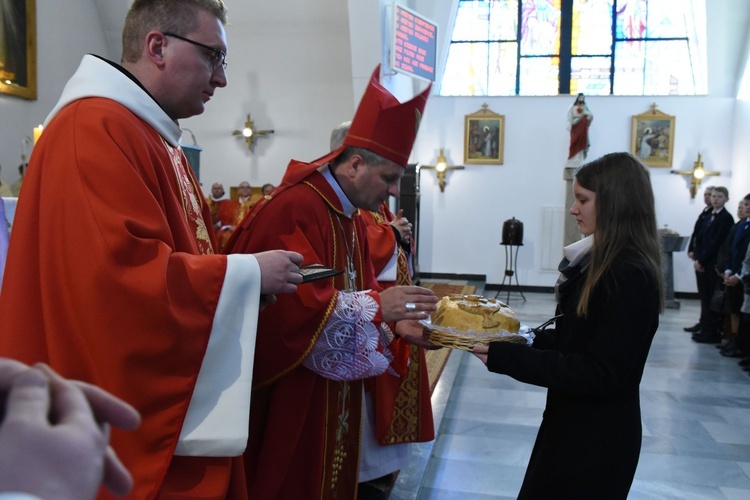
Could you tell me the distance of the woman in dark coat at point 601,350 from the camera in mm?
1805

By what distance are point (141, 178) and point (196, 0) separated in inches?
23.3

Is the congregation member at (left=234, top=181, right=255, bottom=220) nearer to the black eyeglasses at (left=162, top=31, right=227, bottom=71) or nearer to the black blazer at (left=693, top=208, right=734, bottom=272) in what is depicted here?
the black blazer at (left=693, top=208, right=734, bottom=272)

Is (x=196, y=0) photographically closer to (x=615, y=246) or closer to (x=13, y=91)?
(x=615, y=246)

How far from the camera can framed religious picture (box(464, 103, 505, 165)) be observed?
468 inches

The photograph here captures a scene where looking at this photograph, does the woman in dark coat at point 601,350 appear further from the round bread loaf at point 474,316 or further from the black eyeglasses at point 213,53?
the black eyeglasses at point 213,53

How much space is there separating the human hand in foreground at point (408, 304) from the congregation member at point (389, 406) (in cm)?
32

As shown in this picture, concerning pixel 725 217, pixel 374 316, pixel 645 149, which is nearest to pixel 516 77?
pixel 645 149

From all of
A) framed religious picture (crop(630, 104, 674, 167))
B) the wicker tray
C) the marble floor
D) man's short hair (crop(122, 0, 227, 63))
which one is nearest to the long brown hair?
the wicker tray

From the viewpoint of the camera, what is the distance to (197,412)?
146 centimetres

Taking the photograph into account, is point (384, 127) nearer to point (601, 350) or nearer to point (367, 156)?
point (367, 156)

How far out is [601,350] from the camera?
1799 mm

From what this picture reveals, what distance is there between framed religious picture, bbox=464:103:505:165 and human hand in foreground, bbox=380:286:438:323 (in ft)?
33.4

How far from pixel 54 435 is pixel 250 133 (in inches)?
469

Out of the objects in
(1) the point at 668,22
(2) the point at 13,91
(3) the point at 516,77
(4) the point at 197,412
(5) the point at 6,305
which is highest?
(1) the point at 668,22
